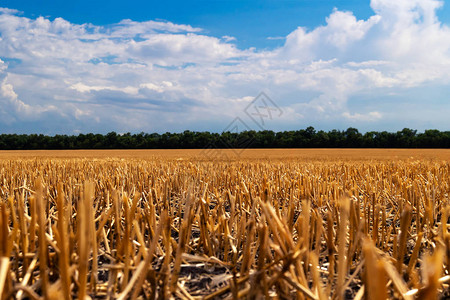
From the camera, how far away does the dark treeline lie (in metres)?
46.2

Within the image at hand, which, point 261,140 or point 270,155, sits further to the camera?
point 261,140

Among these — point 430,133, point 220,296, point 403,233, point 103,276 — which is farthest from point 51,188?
point 430,133

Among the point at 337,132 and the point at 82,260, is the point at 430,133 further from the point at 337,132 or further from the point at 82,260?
the point at 82,260

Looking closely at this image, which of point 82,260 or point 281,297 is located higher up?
point 82,260

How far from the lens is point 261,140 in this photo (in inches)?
1882

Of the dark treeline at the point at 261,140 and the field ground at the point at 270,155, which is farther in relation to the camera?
the dark treeline at the point at 261,140

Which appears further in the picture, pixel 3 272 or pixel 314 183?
pixel 314 183

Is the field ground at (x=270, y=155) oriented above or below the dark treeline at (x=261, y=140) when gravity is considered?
below

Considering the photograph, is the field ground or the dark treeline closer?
the field ground

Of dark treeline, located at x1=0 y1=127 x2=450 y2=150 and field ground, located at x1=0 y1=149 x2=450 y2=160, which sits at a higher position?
dark treeline, located at x1=0 y1=127 x2=450 y2=150

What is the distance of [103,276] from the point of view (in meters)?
1.56

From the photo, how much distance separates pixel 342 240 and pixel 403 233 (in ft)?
1.77

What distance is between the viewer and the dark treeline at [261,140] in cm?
4622

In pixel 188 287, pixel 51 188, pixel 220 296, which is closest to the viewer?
pixel 220 296
